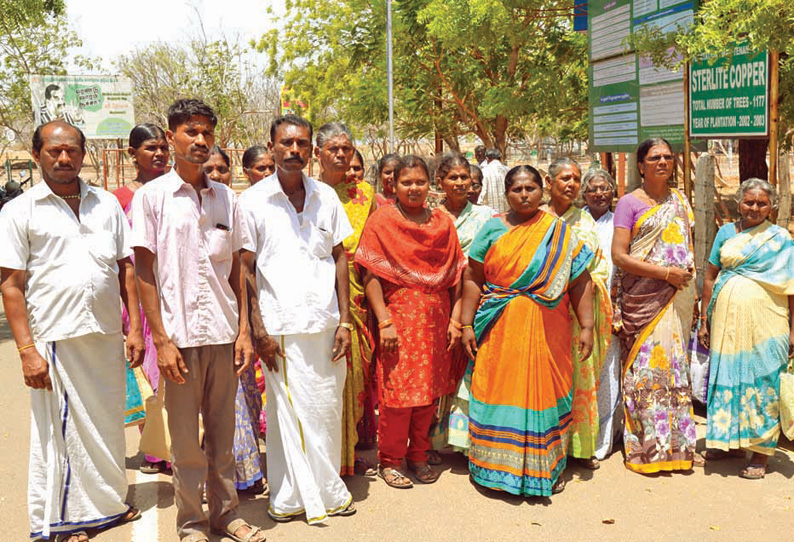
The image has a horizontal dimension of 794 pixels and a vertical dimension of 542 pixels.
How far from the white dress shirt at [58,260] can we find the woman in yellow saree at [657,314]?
114 inches

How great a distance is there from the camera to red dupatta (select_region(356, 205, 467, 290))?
13.5 ft

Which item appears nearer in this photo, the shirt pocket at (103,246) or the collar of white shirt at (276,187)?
the shirt pocket at (103,246)

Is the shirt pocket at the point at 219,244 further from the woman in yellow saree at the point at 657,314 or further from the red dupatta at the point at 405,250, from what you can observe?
the woman in yellow saree at the point at 657,314

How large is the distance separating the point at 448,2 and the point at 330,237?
36.7 feet

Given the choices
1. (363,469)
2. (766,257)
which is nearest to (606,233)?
(766,257)

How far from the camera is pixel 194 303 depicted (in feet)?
11.2

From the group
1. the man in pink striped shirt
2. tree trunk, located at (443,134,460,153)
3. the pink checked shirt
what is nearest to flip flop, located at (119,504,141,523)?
the man in pink striped shirt

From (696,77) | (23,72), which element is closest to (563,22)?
(696,77)

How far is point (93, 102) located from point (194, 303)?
23262 millimetres

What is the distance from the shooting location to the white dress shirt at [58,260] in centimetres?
342

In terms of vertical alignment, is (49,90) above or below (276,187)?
above

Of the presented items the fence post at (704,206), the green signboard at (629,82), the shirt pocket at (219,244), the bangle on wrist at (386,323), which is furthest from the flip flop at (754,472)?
the green signboard at (629,82)

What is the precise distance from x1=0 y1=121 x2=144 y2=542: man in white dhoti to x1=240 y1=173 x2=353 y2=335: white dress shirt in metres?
0.63

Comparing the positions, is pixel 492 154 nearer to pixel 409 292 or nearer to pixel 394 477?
pixel 409 292
